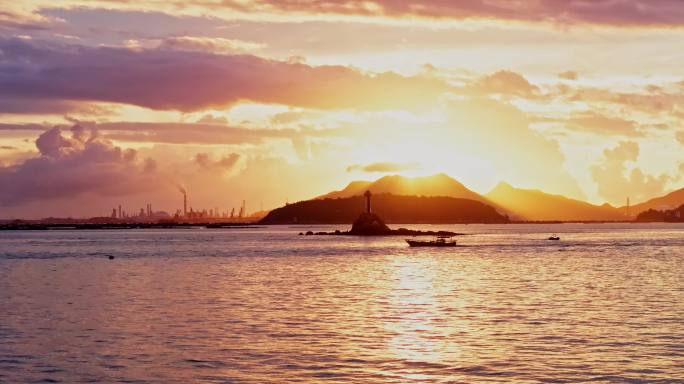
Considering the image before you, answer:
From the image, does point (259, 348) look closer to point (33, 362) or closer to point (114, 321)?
point (33, 362)

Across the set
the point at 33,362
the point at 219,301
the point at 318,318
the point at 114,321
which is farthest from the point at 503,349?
the point at 219,301

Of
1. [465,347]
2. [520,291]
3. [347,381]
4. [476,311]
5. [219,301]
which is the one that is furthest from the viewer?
[520,291]

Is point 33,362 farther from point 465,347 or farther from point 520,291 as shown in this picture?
point 520,291

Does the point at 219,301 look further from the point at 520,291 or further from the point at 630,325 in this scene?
the point at 630,325

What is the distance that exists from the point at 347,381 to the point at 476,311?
29.4m

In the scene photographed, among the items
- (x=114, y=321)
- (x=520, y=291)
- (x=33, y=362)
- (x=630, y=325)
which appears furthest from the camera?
(x=520, y=291)

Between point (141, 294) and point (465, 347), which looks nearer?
point (465, 347)

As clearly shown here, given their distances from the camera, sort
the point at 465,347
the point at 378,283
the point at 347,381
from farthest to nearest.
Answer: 1. the point at 378,283
2. the point at 465,347
3. the point at 347,381

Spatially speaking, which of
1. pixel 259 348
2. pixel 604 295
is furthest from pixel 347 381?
pixel 604 295

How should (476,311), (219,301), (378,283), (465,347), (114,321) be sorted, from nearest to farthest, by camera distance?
1. (465,347)
2. (114,321)
3. (476,311)
4. (219,301)
5. (378,283)

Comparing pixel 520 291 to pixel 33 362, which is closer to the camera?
pixel 33 362

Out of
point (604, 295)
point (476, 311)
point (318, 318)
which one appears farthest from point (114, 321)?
point (604, 295)

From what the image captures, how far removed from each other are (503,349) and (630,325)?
14.9 meters

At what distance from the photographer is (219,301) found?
248ft
